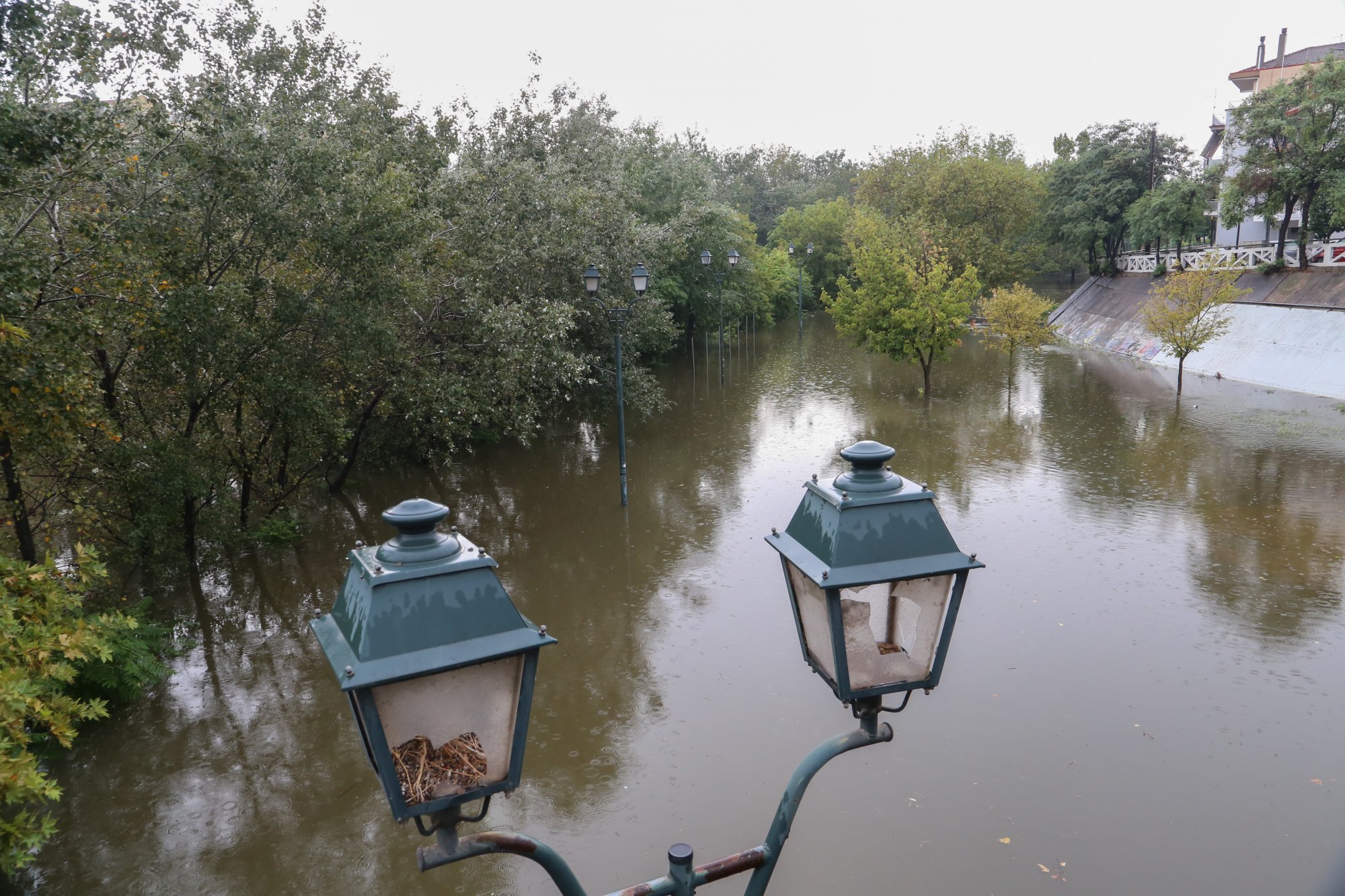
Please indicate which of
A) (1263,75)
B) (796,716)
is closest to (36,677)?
(796,716)

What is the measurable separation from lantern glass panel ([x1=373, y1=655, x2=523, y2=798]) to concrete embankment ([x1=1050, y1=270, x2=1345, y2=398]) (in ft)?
90.7

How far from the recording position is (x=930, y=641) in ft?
8.48

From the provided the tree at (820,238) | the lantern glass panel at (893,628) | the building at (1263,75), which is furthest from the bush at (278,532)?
the building at (1263,75)

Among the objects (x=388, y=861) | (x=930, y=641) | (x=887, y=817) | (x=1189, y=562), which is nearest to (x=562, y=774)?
(x=388, y=861)

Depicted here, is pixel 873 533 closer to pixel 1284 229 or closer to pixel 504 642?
pixel 504 642

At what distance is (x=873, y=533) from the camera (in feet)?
7.88

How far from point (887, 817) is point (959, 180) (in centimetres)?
3923

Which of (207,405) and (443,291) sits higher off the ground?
(443,291)

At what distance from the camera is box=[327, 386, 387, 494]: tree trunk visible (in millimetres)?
14852

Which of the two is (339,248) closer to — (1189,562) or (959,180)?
(1189,562)

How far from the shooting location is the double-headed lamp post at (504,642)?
77.2 inches

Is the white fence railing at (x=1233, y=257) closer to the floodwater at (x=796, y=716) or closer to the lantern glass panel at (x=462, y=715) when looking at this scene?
the floodwater at (x=796, y=716)

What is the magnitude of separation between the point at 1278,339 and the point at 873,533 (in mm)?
30895

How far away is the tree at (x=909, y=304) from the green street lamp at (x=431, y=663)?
2362 centimetres
